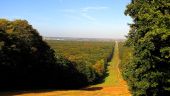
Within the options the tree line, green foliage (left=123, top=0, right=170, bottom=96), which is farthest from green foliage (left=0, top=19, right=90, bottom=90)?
green foliage (left=123, top=0, right=170, bottom=96)

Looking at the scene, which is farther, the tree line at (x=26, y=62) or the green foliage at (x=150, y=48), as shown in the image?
the tree line at (x=26, y=62)

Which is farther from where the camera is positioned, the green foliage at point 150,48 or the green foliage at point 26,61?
the green foliage at point 26,61

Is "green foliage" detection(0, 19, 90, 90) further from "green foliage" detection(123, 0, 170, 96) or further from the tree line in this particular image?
"green foliage" detection(123, 0, 170, 96)

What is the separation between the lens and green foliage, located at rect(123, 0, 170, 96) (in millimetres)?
24703

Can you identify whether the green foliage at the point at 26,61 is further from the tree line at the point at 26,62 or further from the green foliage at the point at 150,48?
the green foliage at the point at 150,48

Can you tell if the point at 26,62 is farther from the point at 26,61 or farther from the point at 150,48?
the point at 150,48

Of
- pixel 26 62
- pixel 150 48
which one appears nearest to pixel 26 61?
pixel 26 62

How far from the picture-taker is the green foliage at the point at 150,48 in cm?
2470

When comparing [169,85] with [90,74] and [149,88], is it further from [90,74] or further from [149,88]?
[90,74]

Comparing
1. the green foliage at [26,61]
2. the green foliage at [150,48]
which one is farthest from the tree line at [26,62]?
the green foliage at [150,48]

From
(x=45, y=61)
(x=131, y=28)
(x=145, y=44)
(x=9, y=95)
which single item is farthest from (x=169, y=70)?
(x=45, y=61)

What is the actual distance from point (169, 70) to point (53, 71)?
115 feet

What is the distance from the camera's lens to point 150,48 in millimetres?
25469

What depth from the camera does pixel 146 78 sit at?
2645cm
